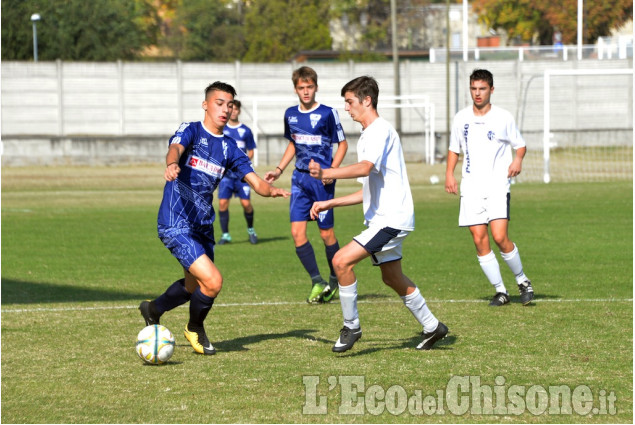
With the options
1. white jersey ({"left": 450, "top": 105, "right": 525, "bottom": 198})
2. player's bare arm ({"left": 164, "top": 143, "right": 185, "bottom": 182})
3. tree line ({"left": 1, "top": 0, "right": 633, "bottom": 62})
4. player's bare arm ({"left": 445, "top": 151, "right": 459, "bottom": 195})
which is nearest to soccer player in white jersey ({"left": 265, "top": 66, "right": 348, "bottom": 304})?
player's bare arm ({"left": 445, "top": 151, "right": 459, "bottom": 195})

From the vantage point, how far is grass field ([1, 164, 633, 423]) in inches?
233

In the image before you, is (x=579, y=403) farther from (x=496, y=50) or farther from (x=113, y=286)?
(x=496, y=50)

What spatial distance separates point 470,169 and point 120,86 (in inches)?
1491

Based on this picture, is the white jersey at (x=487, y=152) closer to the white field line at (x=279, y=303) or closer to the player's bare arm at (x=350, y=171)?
the white field line at (x=279, y=303)

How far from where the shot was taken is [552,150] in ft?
146

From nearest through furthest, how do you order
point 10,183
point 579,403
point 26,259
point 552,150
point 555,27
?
point 579,403 → point 26,259 → point 10,183 → point 552,150 → point 555,27

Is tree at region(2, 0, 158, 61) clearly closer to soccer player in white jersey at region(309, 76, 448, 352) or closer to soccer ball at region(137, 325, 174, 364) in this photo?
soccer player in white jersey at region(309, 76, 448, 352)

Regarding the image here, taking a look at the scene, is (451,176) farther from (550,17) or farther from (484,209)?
(550,17)

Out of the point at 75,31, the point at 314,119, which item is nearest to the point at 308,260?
the point at 314,119

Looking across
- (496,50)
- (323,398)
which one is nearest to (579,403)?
(323,398)

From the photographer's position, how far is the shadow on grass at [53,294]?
10922 millimetres

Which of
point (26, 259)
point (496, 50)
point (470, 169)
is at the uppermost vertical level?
point (496, 50)

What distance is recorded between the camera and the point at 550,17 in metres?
63.5

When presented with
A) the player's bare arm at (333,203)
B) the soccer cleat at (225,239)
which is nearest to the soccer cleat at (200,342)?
the player's bare arm at (333,203)
